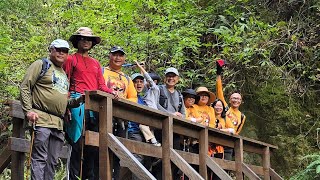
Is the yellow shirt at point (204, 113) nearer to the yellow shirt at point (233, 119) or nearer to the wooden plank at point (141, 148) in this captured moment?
the yellow shirt at point (233, 119)

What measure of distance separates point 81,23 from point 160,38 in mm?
1776

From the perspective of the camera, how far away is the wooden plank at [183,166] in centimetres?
587

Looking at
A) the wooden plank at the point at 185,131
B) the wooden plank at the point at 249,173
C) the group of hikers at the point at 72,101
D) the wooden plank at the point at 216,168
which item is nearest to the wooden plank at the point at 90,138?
the group of hikers at the point at 72,101

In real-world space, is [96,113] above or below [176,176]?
above

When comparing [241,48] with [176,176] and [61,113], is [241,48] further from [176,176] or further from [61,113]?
[61,113]

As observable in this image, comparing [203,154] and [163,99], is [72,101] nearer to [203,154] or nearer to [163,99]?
[163,99]

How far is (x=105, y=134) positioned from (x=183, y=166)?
145cm

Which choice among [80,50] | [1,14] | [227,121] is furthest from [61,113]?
[1,14]

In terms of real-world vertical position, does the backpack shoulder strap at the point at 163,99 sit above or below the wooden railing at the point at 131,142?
above

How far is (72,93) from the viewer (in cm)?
520

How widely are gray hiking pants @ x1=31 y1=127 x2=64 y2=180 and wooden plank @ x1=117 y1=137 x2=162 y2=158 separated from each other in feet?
2.36

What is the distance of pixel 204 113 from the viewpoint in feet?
26.0

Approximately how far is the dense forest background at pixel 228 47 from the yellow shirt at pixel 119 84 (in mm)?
4089

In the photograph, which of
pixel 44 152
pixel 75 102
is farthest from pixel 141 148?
pixel 44 152
